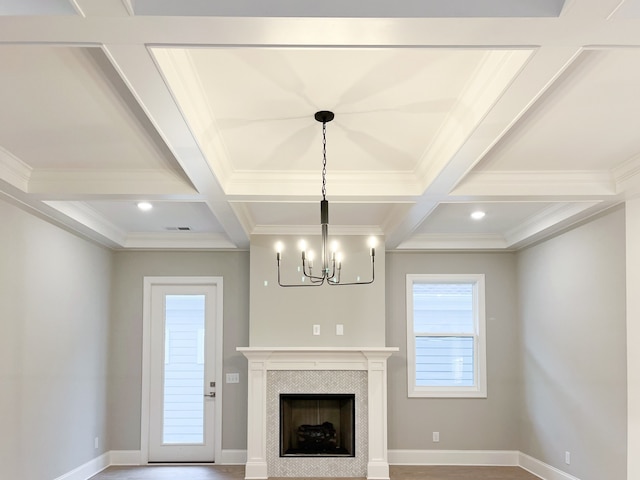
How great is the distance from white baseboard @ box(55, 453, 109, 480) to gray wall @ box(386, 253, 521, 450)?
3141 millimetres

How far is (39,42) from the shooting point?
91.2 inches

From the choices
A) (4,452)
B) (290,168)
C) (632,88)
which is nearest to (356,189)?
(290,168)

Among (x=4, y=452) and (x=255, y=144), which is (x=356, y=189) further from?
(x=4, y=452)

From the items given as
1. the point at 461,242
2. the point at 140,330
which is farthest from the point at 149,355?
the point at 461,242

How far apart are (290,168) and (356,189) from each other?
51 centimetres

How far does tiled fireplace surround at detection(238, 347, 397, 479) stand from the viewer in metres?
6.70

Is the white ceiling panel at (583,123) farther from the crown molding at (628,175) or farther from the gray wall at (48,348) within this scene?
the gray wall at (48,348)

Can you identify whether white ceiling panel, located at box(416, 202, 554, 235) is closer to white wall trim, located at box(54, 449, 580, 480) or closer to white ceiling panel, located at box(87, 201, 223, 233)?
white ceiling panel, located at box(87, 201, 223, 233)

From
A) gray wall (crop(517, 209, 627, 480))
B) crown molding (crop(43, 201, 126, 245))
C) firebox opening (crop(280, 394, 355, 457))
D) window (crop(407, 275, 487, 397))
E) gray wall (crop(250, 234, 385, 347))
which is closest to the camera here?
gray wall (crop(517, 209, 627, 480))

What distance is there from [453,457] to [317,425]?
1.62 meters

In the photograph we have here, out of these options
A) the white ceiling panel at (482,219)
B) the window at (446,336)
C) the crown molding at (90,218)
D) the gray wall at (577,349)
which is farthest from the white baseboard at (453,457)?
the crown molding at (90,218)

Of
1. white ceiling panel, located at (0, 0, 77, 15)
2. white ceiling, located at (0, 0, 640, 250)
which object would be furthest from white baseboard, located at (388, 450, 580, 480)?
white ceiling panel, located at (0, 0, 77, 15)

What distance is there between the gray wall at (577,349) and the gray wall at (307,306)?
1638 mm

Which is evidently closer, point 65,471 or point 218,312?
point 65,471
